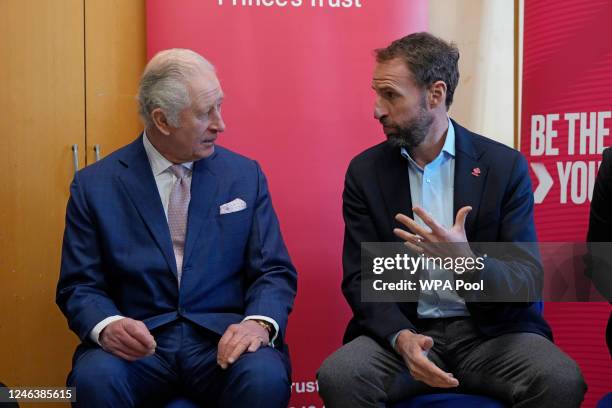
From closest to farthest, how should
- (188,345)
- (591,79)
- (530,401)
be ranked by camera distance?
(530,401), (188,345), (591,79)

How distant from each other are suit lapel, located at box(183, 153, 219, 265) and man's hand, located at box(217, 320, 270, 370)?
1.11 feet

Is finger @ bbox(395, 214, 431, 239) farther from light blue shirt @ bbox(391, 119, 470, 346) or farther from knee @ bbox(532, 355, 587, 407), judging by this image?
knee @ bbox(532, 355, 587, 407)

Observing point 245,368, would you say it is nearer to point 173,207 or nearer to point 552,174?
point 173,207

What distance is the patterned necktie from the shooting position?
318 centimetres

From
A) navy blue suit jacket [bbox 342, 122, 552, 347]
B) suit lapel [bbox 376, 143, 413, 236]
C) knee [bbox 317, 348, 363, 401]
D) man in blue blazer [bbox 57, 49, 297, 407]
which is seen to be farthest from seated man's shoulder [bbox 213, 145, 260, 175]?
knee [bbox 317, 348, 363, 401]

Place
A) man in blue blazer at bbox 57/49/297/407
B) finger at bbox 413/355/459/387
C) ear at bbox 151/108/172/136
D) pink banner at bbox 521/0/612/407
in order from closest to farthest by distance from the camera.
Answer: finger at bbox 413/355/459/387 < man in blue blazer at bbox 57/49/297/407 < ear at bbox 151/108/172/136 < pink banner at bbox 521/0/612/407

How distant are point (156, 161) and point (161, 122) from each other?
0.15m

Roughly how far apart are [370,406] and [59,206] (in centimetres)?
174

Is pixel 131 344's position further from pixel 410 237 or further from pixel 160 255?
pixel 410 237

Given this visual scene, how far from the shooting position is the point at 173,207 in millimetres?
3213

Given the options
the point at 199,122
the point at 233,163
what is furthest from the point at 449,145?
the point at 199,122

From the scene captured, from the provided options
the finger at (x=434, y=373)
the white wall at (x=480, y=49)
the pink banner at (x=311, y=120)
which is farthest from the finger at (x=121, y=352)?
the white wall at (x=480, y=49)

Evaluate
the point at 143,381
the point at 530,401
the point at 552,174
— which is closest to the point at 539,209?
the point at 552,174

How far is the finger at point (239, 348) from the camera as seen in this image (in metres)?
2.86
